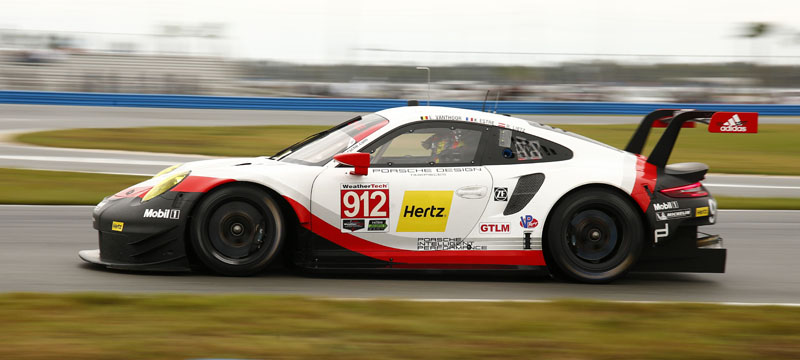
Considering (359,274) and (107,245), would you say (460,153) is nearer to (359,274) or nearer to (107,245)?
(359,274)

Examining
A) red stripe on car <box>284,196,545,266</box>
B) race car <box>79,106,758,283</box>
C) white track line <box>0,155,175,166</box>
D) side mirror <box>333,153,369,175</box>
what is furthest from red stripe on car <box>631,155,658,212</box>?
white track line <box>0,155,175,166</box>

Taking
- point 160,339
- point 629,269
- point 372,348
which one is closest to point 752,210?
point 629,269

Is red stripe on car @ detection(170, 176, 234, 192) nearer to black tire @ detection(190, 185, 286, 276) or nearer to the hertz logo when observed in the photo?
black tire @ detection(190, 185, 286, 276)

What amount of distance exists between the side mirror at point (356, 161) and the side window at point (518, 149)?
841 mm

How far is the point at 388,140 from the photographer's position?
5.93 meters

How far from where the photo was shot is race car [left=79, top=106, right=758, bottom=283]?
577cm

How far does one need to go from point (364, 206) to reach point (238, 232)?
2.86ft

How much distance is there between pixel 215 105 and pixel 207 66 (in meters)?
2.44

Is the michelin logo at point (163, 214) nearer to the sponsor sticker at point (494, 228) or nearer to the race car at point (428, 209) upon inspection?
the race car at point (428, 209)

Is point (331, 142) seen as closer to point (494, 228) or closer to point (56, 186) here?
point (494, 228)

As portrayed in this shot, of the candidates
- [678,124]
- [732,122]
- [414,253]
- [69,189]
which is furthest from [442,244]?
[69,189]

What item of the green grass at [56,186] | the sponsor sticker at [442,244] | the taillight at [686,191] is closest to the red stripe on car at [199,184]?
the sponsor sticker at [442,244]

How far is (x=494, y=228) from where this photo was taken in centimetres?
586

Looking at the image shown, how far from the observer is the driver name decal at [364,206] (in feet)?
18.9
